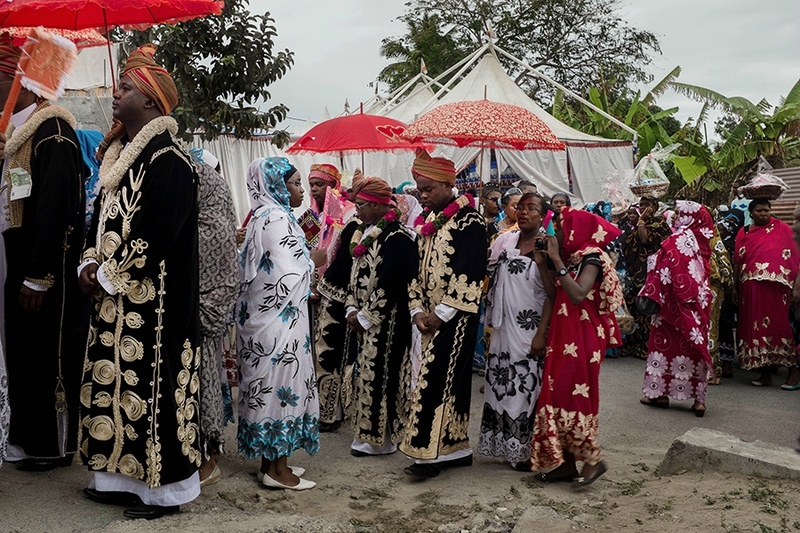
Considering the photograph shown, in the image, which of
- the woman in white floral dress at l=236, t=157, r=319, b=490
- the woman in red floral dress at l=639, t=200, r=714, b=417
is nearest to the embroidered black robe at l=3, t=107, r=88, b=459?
the woman in white floral dress at l=236, t=157, r=319, b=490

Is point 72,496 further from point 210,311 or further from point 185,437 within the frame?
point 210,311

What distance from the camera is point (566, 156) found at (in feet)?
55.4

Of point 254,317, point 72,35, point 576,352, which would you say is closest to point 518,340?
point 576,352

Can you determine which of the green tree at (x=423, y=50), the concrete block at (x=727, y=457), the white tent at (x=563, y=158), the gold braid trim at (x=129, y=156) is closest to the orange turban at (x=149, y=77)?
the gold braid trim at (x=129, y=156)

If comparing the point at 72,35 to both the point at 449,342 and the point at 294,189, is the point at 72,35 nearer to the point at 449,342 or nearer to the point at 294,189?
the point at 294,189

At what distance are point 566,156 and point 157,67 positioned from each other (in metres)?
14.0

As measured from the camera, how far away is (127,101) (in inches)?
149

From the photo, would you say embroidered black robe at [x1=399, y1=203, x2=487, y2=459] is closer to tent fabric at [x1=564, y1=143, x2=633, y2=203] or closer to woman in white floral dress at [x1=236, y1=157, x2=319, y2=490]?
woman in white floral dress at [x1=236, y1=157, x2=319, y2=490]

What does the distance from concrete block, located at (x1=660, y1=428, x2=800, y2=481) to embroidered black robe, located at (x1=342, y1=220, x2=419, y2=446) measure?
1.86 m

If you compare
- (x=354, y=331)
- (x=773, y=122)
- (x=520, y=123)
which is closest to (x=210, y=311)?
(x=354, y=331)

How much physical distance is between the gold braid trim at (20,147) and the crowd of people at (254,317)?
0.01 meters

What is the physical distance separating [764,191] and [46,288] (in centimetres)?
705

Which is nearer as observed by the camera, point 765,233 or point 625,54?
point 765,233

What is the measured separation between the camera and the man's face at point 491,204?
28.9ft
